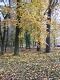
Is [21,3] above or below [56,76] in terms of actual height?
above

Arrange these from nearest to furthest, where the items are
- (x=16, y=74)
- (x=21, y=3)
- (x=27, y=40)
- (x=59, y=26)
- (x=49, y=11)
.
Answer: (x=16, y=74)
(x=21, y=3)
(x=49, y=11)
(x=59, y=26)
(x=27, y=40)

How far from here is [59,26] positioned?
126 ft

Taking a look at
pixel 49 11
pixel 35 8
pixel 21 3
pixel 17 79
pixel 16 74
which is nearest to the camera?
pixel 17 79

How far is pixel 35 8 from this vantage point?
23.3 metres

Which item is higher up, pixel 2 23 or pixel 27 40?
pixel 2 23

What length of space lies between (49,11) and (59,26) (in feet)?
36.0

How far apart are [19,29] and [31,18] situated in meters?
1.65

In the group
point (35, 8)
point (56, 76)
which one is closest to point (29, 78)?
point (56, 76)

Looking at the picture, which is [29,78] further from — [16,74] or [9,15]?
[9,15]

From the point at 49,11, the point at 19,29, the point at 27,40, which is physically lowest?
the point at 27,40

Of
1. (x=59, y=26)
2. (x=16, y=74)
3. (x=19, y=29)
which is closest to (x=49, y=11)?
(x=19, y=29)

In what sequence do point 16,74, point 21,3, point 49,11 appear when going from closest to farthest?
point 16,74 → point 21,3 → point 49,11

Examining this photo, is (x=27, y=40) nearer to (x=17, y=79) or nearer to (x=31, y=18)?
(x=31, y=18)

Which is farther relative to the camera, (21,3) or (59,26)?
(59,26)
